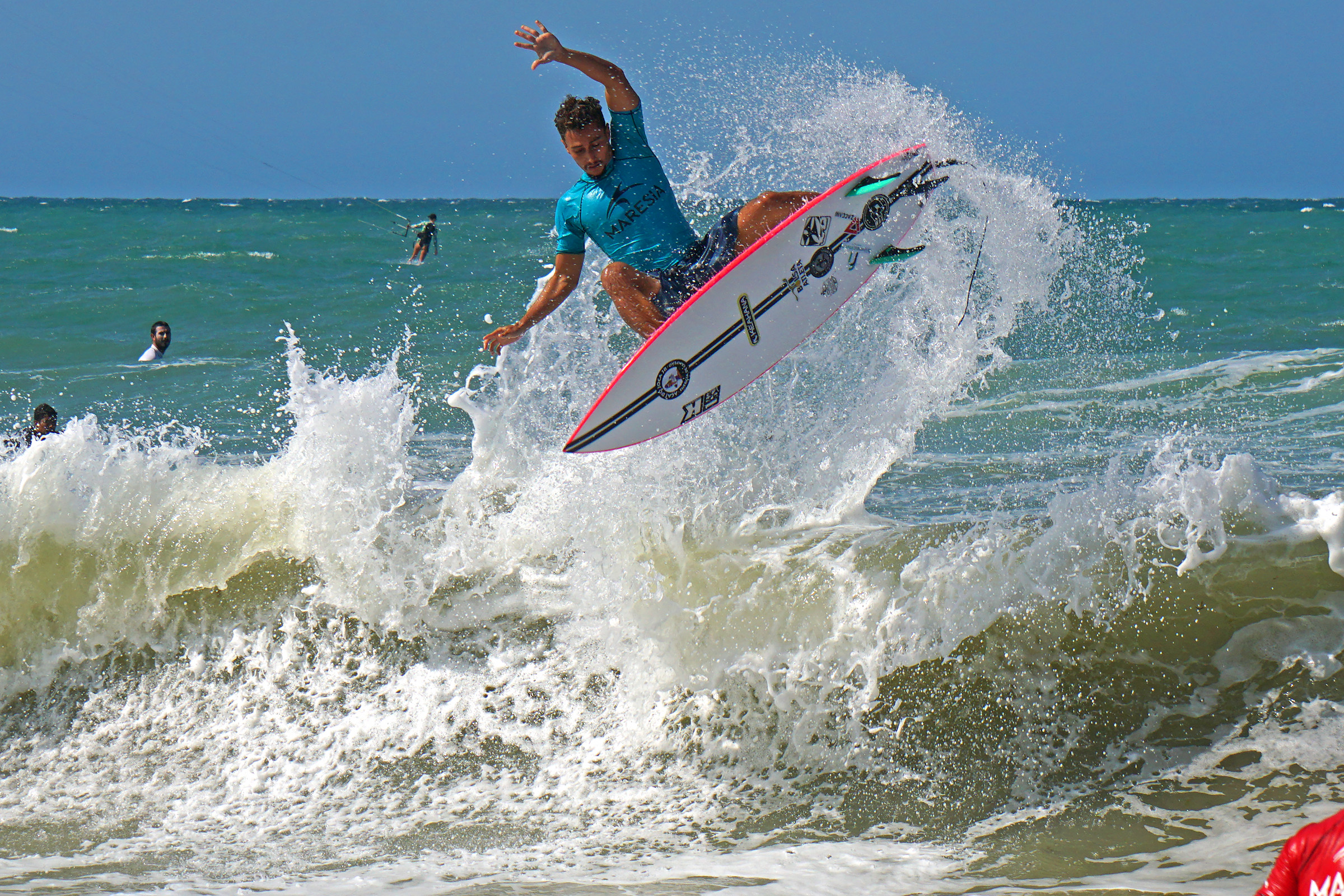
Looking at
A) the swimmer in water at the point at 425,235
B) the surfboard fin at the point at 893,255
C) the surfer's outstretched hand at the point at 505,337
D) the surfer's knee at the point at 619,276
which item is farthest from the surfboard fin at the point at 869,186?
the swimmer in water at the point at 425,235

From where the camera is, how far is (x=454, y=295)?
21938 mm

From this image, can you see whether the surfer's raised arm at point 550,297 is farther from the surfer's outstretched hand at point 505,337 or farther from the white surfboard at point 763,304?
the white surfboard at point 763,304

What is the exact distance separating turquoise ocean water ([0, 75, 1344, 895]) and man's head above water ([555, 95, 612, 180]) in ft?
4.82

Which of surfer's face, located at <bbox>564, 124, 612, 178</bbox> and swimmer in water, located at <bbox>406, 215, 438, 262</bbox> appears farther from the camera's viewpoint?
swimmer in water, located at <bbox>406, 215, 438, 262</bbox>

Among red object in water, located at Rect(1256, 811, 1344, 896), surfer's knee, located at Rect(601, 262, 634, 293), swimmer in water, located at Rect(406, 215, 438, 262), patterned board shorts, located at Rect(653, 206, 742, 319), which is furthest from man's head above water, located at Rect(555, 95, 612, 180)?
swimmer in water, located at Rect(406, 215, 438, 262)

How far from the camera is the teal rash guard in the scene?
5207 mm

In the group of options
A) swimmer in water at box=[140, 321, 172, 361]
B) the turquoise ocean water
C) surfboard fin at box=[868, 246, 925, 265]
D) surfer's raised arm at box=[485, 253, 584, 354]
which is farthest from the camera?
swimmer in water at box=[140, 321, 172, 361]

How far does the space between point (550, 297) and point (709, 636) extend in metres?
1.90

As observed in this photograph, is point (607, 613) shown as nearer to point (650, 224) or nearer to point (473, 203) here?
point (650, 224)

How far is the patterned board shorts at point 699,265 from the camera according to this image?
5391 mm

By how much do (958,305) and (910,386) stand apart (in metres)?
0.67

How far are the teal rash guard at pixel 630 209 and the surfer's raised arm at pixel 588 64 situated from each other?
0.25 ft

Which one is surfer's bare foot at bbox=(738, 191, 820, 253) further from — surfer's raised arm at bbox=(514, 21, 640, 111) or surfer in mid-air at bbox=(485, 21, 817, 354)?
surfer's raised arm at bbox=(514, 21, 640, 111)

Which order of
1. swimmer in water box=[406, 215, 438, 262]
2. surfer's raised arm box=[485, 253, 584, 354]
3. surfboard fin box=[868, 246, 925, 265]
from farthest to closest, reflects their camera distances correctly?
swimmer in water box=[406, 215, 438, 262]
surfboard fin box=[868, 246, 925, 265]
surfer's raised arm box=[485, 253, 584, 354]
